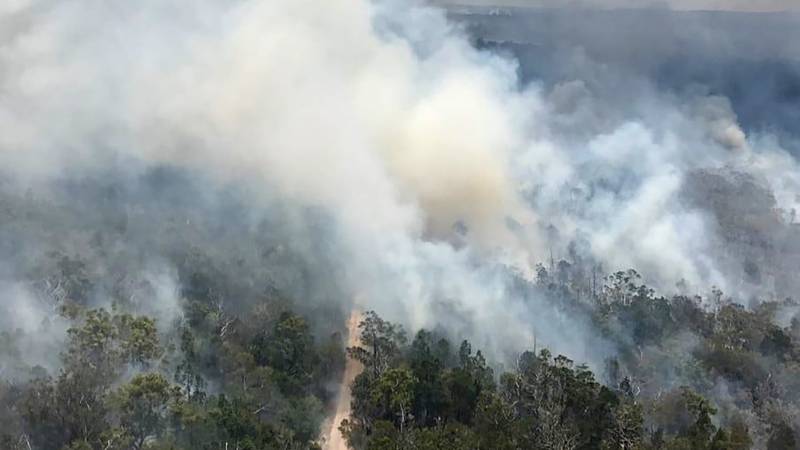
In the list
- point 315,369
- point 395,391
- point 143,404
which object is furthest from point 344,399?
point 143,404

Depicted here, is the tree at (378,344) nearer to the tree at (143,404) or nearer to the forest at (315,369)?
the forest at (315,369)

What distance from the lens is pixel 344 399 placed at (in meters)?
54.8

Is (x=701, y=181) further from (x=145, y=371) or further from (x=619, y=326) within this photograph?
(x=145, y=371)

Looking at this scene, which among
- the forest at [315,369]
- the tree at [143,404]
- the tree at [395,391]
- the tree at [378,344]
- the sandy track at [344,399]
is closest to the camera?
the forest at [315,369]

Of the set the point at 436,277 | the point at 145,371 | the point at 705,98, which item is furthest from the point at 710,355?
the point at 705,98

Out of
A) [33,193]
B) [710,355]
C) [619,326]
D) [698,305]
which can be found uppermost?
[33,193]

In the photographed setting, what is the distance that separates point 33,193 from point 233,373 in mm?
32941

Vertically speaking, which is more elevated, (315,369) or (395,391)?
(315,369)

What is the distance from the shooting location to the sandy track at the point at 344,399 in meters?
50.1

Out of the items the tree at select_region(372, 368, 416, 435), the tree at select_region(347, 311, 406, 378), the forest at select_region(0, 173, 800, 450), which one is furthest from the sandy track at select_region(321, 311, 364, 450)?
the tree at select_region(372, 368, 416, 435)

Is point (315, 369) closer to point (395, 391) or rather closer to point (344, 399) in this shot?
point (344, 399)

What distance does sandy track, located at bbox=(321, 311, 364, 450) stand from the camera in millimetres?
50094

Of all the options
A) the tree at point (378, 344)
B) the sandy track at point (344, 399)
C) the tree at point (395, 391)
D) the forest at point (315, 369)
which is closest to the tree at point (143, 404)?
the forest at point (315, 369)

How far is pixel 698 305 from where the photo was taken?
69.8m
